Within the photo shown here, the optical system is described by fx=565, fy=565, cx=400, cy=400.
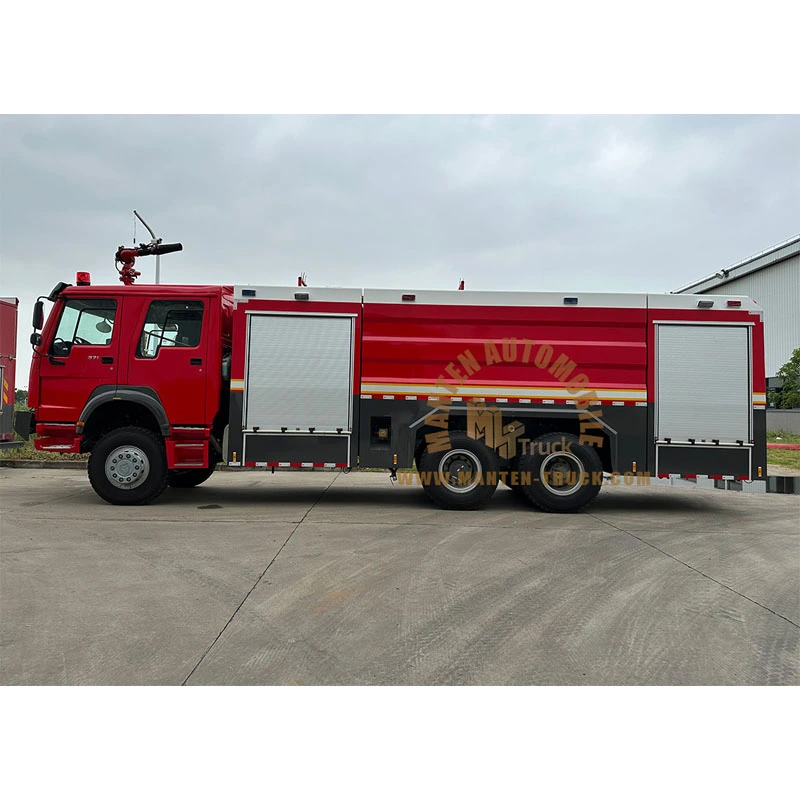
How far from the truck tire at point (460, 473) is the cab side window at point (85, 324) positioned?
4.65m

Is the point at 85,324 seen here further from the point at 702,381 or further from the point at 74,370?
the point at 702,381

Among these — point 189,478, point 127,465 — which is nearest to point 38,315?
point 127,465

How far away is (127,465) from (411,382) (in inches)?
156

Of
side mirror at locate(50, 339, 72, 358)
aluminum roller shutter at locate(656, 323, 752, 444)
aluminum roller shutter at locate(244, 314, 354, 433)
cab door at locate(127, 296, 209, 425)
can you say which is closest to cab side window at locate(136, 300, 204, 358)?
cab door at locate(127, 296, 209, 425)

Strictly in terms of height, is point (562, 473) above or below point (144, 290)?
below

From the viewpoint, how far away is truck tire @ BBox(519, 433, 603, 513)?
24.7ft

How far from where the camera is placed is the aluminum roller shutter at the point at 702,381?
7.47 m

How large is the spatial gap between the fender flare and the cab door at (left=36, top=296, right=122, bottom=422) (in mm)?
105

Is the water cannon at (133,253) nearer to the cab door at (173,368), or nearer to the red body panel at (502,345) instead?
the cab door at (173,368)

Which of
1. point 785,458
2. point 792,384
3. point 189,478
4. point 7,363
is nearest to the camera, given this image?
point 189,478

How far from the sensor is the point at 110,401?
7602 mm

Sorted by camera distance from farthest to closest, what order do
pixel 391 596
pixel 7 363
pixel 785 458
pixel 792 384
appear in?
pixel 792 384 → pixel 785 458 → pixel 7 363 → pixel 391 596

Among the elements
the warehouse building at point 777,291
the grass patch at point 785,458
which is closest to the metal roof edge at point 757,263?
the warehouse building at point 777,291

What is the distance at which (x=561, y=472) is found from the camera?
7594mm
